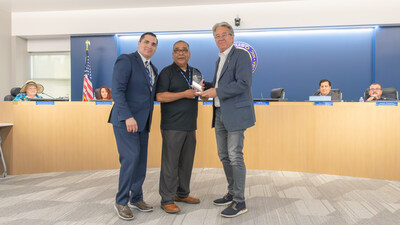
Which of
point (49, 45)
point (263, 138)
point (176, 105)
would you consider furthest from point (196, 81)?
point (49, 45)

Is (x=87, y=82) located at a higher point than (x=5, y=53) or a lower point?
lower

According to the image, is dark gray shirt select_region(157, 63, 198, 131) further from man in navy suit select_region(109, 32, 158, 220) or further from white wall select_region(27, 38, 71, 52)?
white wall select_region(27, 38, 71, 52)

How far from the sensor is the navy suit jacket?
86.0 inches

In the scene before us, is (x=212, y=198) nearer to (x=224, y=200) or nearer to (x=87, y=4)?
(x=224, y=200)

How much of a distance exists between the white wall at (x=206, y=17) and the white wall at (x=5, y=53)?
8.3 inches

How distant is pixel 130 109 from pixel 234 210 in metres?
1.10

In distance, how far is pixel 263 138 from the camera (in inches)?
153

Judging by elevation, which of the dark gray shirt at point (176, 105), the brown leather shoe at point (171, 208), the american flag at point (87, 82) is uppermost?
the american flag at point (87, 82)

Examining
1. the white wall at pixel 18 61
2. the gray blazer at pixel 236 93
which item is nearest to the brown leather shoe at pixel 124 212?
the gray blazer at pixel 236 93

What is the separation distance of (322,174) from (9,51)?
765 cm

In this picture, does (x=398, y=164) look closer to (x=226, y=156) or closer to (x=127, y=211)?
(x=226, y=156)

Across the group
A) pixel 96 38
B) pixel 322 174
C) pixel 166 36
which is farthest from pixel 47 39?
pixel 322 174

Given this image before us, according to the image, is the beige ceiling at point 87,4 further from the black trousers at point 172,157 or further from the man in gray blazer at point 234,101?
the black trousers at point 172,157

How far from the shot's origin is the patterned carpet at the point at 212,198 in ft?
7.28
